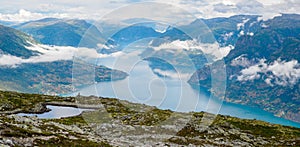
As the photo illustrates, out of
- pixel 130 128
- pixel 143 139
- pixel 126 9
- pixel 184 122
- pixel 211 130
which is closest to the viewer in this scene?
pixel 143 139

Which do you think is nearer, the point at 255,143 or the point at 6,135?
the point at 6,135

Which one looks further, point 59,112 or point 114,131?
point 59,112

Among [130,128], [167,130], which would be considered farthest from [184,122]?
[130,128]

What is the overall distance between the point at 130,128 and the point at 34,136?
2862 centimetres

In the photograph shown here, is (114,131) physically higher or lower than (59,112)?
lower

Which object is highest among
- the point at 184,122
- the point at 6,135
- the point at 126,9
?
the point at 126,9

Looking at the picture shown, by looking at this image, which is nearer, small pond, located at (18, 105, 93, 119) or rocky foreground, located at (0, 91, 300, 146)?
rocky foreground, located at (0, 91, 300, 146)

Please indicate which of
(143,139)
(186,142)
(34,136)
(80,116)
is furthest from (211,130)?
(34,136)

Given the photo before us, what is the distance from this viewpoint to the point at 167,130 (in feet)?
237

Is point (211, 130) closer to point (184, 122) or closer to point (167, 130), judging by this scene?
point (184, 122)

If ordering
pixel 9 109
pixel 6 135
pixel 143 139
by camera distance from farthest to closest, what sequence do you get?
1. pixel 9 109
2. pixel 143 139
3. pixel 6 135

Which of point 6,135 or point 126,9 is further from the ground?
point 126,9

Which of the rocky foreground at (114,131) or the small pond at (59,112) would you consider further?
the small pond at (59,112)

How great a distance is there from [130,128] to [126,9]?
2653 centimetres
